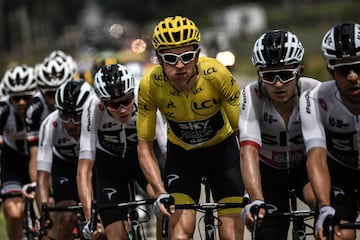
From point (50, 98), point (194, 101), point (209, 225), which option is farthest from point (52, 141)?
point (209, 225)

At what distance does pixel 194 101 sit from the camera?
9.07 m

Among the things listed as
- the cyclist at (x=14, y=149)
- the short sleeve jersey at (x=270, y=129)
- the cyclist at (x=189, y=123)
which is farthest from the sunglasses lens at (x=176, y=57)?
the cyclist at (x=14, y=149)

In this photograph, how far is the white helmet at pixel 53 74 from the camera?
13.3 m

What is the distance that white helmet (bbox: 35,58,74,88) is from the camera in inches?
522

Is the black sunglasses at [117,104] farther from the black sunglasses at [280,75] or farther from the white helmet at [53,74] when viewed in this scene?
the white helmet at [53,74]

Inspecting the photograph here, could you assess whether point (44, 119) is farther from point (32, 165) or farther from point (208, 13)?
point (208, 13)

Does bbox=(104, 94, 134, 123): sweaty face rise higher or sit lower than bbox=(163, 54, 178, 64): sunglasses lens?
lower

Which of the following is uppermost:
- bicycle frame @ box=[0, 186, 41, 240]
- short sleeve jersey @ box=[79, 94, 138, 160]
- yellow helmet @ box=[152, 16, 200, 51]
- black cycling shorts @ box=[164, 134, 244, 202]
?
yellow helmet @ box=[152, 16, 200, 51]

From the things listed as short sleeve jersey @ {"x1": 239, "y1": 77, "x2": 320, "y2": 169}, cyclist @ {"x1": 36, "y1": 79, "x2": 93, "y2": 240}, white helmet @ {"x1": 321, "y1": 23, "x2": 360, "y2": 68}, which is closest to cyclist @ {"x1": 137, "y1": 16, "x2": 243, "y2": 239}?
short sleeve jersey @ {"x1": 239, "y1": 77, "x2": 320, "y2": 169}

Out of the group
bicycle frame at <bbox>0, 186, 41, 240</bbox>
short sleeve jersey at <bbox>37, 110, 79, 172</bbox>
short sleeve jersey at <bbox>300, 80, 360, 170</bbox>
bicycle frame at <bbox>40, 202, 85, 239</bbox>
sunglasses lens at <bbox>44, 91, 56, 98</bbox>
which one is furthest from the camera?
sunglasses lens at <bbox>44, 91, 56, 98</bbox>

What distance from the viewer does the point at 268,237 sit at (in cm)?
809

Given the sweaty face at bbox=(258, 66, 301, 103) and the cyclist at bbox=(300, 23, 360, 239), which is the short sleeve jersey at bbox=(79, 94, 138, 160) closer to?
the sweaty face at bbox=(258, 66, 301, 103)

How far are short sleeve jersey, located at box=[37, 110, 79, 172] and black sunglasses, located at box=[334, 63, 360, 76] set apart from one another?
4787mm

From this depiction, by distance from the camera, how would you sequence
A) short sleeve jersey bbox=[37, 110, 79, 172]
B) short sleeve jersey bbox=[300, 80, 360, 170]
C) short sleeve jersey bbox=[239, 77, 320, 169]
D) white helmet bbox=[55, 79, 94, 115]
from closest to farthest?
short sleeve jersey bbox=[300, 80, 360, 170]
short sleeve jersey bbox=[239, 77, 320, 169]
white helmet bbox=[55, 79, 94, 115]
short sleeve jersey bbox=[37, 110, 79, 172]
